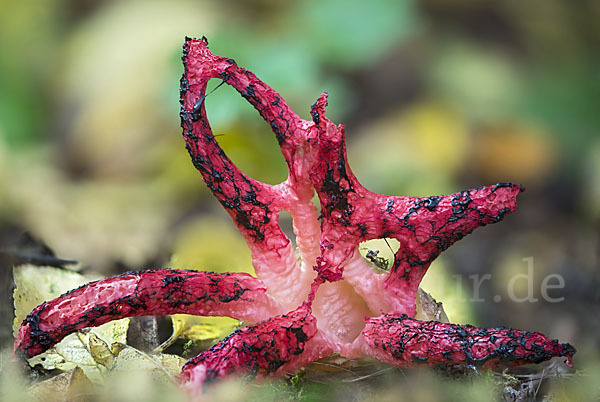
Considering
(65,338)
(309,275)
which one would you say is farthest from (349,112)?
(65,338)

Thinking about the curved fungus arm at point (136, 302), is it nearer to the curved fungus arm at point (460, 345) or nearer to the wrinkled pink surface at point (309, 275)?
the wrinkled pink surface at point (309, 275)

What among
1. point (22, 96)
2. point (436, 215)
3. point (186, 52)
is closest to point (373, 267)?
point (436, 215)

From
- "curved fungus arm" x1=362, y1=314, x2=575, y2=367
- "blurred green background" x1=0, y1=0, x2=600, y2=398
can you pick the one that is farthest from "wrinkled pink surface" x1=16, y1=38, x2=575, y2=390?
"blurred green background" x1=0, y1=0, x2=600, y2=398

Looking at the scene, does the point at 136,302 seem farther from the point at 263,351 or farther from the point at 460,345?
the point at 460,345

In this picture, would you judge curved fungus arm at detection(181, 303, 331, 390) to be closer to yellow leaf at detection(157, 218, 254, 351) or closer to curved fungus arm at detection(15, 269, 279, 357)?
curved fungus arm at detection(15, 269, 279, 357)

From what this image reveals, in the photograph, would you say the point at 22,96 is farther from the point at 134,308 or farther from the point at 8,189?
the point at 134,308

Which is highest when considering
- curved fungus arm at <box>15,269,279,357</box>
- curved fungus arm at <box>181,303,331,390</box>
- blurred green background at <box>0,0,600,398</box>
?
blurred green background at <box>0,0,600,398</box>
